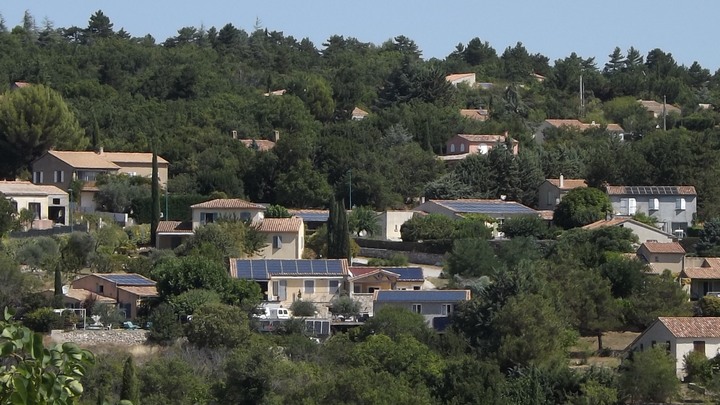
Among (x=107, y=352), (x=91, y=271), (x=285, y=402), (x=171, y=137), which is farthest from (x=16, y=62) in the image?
(x=285, y=402)

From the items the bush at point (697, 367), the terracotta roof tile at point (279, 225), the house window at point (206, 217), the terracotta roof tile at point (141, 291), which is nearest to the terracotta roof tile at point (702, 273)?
the bush at point (697, 367)

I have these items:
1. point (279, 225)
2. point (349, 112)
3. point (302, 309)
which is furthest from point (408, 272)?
point (349, 112)

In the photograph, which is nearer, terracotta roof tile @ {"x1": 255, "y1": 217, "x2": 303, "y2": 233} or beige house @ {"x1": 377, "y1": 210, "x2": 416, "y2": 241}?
terracotta roof tile @ {"x1": 255, "y1": 217, "x2": 303, "y2": 233}

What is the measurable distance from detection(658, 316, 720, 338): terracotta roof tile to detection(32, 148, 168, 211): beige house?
23.6m

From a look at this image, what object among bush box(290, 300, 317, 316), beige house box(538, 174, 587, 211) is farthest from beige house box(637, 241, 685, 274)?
bush box(290, 300, 317, 316)

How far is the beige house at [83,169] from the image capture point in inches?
2135

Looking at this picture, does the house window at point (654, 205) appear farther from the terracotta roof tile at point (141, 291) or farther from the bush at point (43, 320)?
the bush at point (43, 320)

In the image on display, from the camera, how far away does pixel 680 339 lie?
124 ft

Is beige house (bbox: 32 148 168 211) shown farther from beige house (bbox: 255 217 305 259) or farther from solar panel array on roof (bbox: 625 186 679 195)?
solar panel array on roof (bbox: 625 186 679 195)

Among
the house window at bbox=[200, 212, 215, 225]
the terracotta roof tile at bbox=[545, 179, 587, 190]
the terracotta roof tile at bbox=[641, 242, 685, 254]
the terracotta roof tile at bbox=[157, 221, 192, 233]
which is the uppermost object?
the terracotta roof tile at bbox=[545, 179, 587, 190]

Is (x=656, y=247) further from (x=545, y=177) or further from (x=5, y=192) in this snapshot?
(x=5, y=192)

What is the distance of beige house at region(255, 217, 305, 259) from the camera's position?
47594mm

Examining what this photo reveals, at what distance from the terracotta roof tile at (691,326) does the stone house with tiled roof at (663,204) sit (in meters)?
15.0

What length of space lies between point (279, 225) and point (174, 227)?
3.85 m
